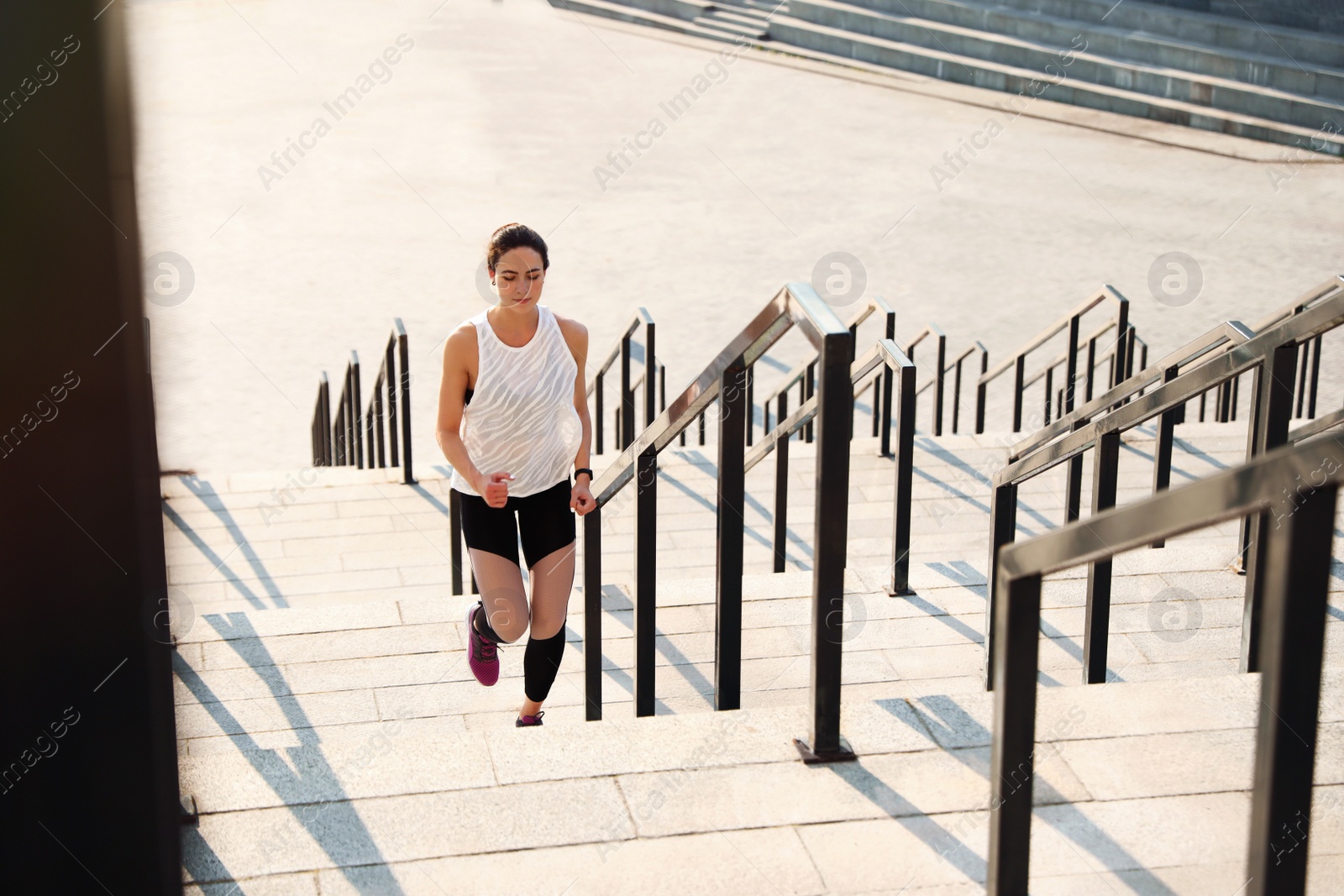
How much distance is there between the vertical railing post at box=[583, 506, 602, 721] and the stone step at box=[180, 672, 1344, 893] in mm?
894

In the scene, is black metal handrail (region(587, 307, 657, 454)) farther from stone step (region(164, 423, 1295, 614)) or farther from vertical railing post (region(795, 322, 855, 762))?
vertical railing post (region(795, 322, 855, 762))

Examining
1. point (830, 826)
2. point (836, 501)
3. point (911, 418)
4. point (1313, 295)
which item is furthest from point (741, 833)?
point (1313, 295)

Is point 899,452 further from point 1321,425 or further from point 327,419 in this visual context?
point 327,419

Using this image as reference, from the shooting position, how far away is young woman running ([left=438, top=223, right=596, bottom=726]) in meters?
3.41

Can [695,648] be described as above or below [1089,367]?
below

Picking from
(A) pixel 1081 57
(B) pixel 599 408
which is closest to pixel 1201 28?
(A) pixel 1081 57

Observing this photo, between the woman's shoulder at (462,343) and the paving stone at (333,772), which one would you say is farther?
the woman's shoulder at (462,343)

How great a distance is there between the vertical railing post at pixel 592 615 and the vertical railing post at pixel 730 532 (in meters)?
0.76

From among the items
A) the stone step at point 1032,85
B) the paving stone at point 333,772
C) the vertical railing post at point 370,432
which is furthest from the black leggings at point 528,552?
the stone step at point 1032,85

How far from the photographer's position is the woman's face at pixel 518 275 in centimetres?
338

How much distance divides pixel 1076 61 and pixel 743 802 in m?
16.8

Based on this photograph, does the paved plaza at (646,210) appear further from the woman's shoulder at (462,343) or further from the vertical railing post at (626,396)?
the woman's shoulder at (462,343)

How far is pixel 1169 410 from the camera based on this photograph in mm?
3518

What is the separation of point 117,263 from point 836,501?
1656 millimetres
